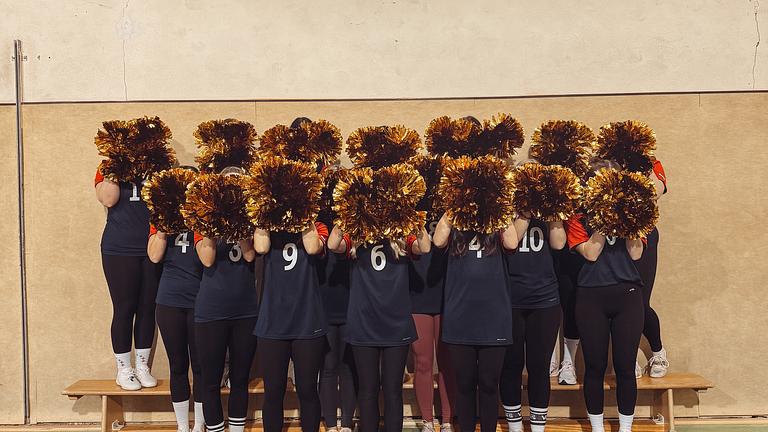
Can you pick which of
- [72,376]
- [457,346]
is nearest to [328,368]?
[457,346]

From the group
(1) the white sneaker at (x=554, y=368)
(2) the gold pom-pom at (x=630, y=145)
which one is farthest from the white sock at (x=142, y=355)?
(2) the gold pom-pom at (x=630, y=145)

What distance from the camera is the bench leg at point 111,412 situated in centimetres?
401

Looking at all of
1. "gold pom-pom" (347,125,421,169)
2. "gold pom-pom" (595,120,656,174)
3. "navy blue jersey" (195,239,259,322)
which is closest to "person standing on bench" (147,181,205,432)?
"navy blue jersey" (195,239,259,322)

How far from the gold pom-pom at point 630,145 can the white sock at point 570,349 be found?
1.14 m

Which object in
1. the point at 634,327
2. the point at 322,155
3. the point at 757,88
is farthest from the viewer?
the point at 757,88

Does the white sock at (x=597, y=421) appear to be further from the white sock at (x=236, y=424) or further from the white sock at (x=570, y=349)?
the white sock at (x=236, y=424)

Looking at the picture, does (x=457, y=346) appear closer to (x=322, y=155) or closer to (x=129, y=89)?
(x=322, y=155)

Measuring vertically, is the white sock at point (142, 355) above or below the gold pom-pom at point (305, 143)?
below

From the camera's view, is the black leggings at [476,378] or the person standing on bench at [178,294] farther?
the person standing on bench at [178,294]

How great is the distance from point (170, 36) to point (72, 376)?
2421mm

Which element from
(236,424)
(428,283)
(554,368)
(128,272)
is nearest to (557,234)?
(428,283)

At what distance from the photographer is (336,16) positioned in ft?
14.1

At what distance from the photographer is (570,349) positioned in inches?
155

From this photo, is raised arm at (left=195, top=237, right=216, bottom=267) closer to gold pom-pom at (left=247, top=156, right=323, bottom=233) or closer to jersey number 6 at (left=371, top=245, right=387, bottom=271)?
gold pom-pom at (left=247, top=156, right=323, bottom=233)
